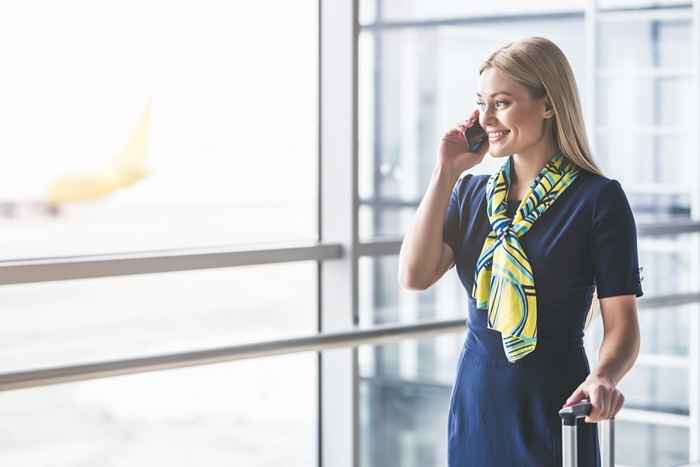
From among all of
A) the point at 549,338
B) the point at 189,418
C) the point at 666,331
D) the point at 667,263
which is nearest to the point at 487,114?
the point at 549,338

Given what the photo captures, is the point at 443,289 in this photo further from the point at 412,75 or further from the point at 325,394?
the point at 325,394

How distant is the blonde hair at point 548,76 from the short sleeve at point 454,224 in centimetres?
23

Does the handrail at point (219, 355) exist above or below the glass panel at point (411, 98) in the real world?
below

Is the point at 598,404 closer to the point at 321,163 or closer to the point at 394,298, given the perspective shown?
the point at 321,163

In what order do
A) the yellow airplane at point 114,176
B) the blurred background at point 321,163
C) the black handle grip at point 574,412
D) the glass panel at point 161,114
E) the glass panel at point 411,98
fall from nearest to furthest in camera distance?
the black handle grip at point 574,412 → the blurred background at point 321,163 → the glass panel at point 161,114 → the yellow airplane at point 114,176 → the glass panel at point 411,98

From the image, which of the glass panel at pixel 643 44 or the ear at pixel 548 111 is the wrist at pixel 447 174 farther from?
the glass panel at pixel 643 44

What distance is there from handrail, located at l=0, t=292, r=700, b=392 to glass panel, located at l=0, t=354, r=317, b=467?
6.47 feet

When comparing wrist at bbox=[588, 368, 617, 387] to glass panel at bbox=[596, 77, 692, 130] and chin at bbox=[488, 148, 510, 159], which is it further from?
glass panel at bbox=[596, 77, 692, 130]

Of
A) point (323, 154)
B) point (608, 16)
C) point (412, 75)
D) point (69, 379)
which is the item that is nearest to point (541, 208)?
point (69, 379)

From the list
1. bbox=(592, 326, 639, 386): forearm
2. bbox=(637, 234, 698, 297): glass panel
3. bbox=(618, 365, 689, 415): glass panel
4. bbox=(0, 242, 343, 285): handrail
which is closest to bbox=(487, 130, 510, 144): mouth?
bbox=(592, 326, 639, 386): forearm

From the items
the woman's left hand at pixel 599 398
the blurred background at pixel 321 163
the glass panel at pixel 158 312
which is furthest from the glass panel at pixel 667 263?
the woman's left hand at pixel 599 398

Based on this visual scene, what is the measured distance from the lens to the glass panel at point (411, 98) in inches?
185

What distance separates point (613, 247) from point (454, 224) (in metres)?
0.31

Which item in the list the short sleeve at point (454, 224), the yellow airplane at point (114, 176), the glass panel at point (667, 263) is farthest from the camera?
Answer: the glass panel at point (667, 263)
